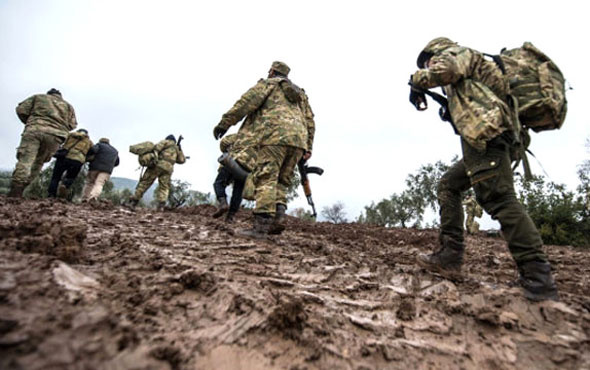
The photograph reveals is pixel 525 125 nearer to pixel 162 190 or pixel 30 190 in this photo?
pixel 162 190

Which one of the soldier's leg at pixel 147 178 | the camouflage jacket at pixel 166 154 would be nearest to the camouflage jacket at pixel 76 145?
the soldier's leg at pixel 147 178

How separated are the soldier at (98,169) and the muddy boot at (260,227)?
5.59 metres

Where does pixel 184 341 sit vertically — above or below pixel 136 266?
below

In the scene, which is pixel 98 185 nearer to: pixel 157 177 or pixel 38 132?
pixel 157 177

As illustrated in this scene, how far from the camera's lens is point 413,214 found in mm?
29156

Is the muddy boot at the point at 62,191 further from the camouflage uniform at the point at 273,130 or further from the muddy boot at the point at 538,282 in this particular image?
the muddy boot at the point at 538,282

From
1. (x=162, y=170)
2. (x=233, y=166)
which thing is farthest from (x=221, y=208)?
(x=162, y=170)

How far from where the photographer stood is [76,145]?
6.77m

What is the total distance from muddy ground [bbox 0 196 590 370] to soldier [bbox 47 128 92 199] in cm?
554

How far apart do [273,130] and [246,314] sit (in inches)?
93.3

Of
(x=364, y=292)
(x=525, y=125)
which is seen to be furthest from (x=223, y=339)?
(x=525, y=125)

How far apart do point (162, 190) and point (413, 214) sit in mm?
26287

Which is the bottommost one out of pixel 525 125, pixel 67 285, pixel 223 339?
pixel 223 339

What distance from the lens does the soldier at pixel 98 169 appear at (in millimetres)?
7089
